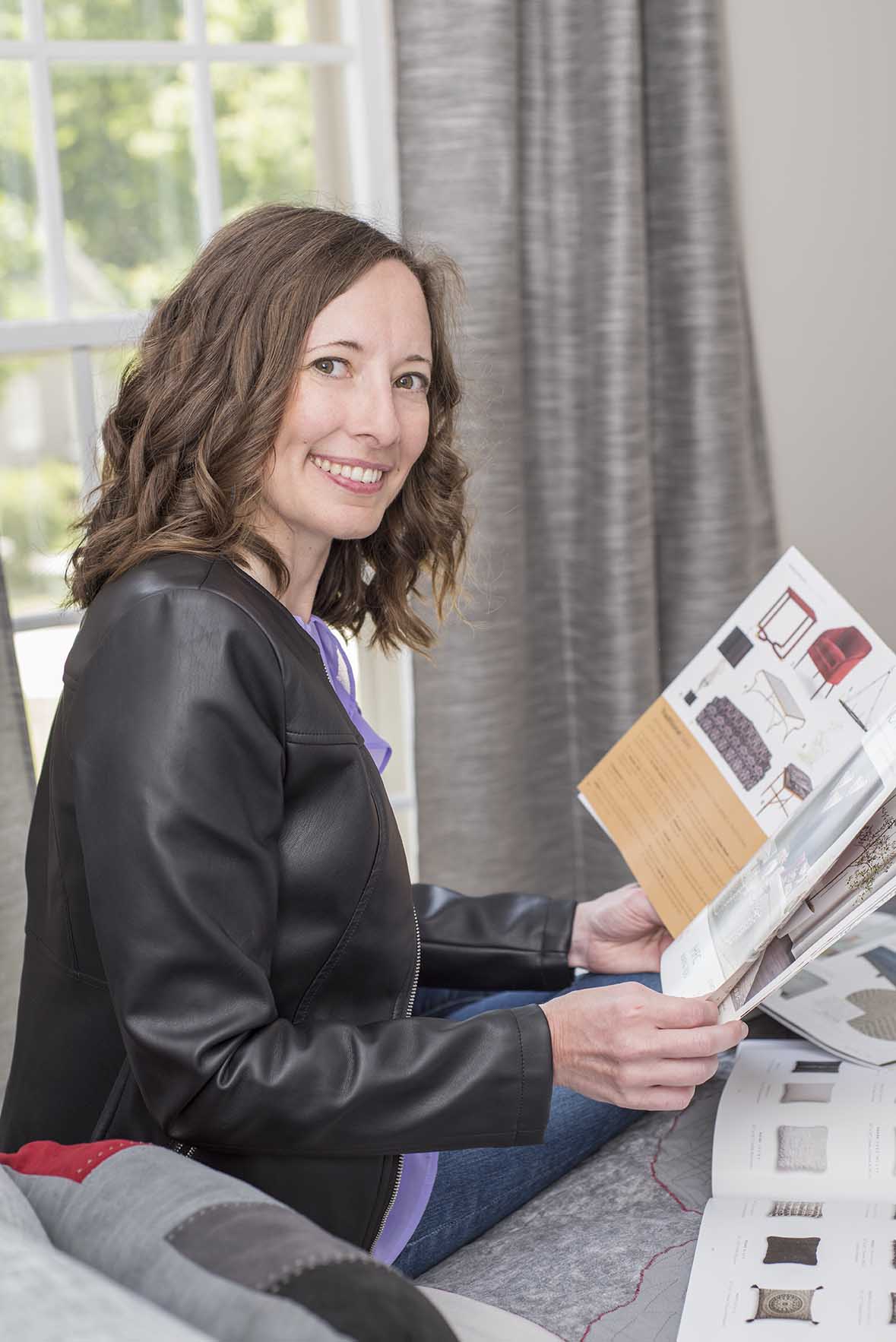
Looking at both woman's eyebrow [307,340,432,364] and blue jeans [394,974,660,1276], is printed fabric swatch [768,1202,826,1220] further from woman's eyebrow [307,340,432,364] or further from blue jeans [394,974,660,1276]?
woman's eyebrow [307,340,432,364]

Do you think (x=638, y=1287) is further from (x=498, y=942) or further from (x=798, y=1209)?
(x=498, y=942)

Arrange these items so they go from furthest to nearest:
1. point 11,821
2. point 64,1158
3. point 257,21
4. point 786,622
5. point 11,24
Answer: point 257,21 → point 11,24 → point 11,821 → point 786,622 → point 64,1158

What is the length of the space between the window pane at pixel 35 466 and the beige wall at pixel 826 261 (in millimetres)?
1241

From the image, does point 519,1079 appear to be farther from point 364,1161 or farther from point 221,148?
point 221,148

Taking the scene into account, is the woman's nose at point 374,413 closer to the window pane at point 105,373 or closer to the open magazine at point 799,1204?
the open magazine at point 799,1204

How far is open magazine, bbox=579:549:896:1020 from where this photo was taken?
1025 millimetres

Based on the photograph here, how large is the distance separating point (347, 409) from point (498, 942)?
0.62 metres

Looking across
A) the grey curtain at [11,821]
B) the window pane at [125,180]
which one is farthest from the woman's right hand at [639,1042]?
the window pane at [125,180]

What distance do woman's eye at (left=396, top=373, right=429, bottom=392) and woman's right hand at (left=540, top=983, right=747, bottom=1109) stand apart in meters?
0.59

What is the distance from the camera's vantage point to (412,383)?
1.35 metres

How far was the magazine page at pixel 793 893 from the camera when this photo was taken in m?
0.99

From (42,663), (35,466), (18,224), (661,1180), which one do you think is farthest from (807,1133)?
(18,224)

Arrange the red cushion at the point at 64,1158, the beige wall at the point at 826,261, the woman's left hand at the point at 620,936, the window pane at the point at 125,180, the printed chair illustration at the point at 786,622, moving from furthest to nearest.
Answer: the beige wall at the point at 826,261 → the window pane at the point at 125,180 → the woman's left hand at the point at 620,936 → the printed chair illustration at the point at 786,622 → the red cushion at the point at 64,1158

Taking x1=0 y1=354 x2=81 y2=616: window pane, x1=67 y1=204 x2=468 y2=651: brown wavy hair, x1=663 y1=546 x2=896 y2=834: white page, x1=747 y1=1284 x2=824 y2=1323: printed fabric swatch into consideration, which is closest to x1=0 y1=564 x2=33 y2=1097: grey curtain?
x1=0 y1=354 x2=81 y2=616: window pane
